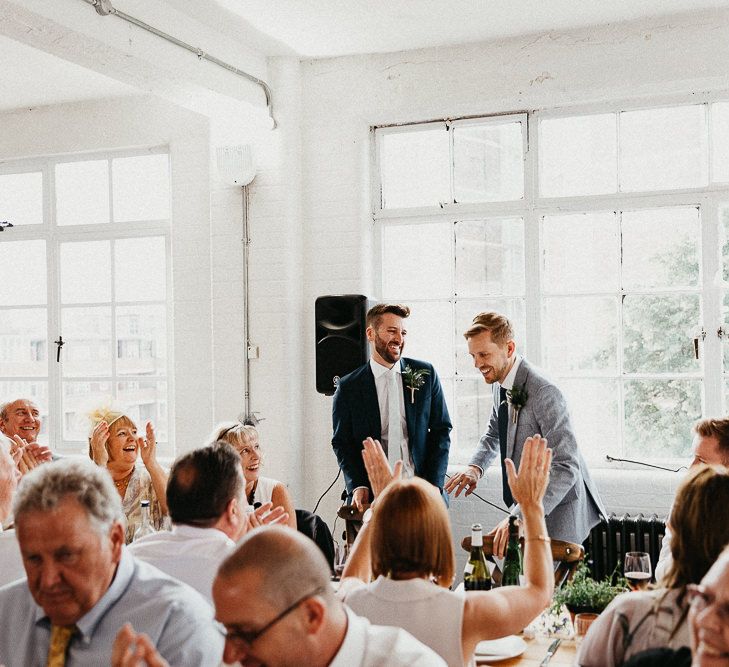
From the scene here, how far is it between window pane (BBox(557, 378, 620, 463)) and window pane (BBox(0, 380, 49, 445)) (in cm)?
412

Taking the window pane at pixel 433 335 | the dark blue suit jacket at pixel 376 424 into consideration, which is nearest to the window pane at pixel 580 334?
the window pane at pixel 433 335

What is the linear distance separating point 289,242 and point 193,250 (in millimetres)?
858

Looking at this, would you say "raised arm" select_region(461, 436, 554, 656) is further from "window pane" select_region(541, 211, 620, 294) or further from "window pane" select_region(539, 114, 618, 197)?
"window pane" select_region(539, 114, 618, 197)

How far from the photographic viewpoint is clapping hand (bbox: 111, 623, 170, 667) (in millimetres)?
1681

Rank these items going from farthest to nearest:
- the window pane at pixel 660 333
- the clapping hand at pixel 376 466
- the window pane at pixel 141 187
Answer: the window pane at pixel 141 187
the window pane at pixel 660 333
the clapping hand at pixel 376 466

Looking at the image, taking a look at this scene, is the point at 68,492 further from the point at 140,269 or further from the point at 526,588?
the point at 140,269

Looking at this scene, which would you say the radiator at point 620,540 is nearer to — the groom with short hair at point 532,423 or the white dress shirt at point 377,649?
the groom with short hair at point 532,423

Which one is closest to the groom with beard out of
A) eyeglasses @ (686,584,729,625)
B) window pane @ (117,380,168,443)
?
window pane @ (117,380,168,443)

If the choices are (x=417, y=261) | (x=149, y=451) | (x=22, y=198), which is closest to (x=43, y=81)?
(x=22, y=198)

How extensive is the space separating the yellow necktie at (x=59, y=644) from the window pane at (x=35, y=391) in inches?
212

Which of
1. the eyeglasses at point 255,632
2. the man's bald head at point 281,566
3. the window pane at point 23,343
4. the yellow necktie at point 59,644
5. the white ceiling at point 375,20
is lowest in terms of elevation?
the yellow necktie at point 59,644

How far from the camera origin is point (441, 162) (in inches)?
243

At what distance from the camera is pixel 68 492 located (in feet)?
6.98

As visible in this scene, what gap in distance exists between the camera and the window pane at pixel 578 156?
5.76 metres
